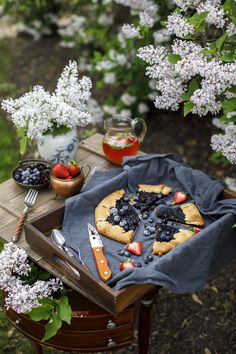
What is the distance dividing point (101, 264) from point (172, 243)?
31 centimetres

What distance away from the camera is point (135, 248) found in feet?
7.30

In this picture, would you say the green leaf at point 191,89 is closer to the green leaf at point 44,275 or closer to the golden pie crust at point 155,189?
the golden pie crust at point 155,189

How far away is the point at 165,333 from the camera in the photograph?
3.11 meters

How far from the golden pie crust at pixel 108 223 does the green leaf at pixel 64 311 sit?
0.33m

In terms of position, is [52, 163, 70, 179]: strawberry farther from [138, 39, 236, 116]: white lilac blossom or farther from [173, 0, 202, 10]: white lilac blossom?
[173, 0, 202, 10]: white lilac blossom

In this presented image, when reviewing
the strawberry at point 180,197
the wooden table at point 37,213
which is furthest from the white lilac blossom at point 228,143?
the wooden table at point 37,213

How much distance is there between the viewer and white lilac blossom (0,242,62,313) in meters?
2.12

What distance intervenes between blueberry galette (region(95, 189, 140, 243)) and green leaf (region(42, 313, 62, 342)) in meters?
0.41

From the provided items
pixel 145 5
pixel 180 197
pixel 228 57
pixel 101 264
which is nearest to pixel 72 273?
pixel 101 264

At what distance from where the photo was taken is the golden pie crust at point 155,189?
8.46 feet

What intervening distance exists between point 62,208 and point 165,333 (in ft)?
3.78

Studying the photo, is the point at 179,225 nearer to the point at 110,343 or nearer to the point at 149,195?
the point at 149,195

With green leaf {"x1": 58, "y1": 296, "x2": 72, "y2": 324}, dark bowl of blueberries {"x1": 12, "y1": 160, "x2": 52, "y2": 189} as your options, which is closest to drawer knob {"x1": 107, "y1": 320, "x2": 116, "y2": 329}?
green leaf {"x1": 58, "y1": 296, "x2": 72, "y2": 324}

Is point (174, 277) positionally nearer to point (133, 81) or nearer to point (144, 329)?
point (144, 329)
